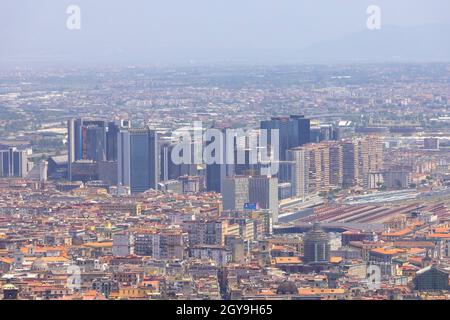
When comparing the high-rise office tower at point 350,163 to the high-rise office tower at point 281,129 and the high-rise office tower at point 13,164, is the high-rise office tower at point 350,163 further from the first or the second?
the high-rise office tower at point 13,164

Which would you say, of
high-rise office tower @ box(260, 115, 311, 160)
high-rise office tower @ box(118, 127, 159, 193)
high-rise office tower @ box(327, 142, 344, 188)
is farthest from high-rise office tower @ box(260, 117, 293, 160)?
high-rise office tower @ box(118, 127, 159, 193)

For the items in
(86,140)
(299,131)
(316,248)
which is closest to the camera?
(316,248)

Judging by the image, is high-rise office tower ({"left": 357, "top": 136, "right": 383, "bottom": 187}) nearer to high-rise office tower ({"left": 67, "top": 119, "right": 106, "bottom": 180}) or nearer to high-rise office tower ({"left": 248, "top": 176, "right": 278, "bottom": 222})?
high-rise office tower ({"left": 248, "top": 176, "right": 278, "bottom": 222})

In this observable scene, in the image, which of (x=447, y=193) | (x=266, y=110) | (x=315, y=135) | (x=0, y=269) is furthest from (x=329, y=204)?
(x=0, y=269)

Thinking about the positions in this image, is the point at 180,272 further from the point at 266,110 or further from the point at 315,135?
the point at 266,110

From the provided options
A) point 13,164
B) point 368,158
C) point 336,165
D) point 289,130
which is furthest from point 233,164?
point 13,164

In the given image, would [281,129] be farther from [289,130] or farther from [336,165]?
[336,165]
